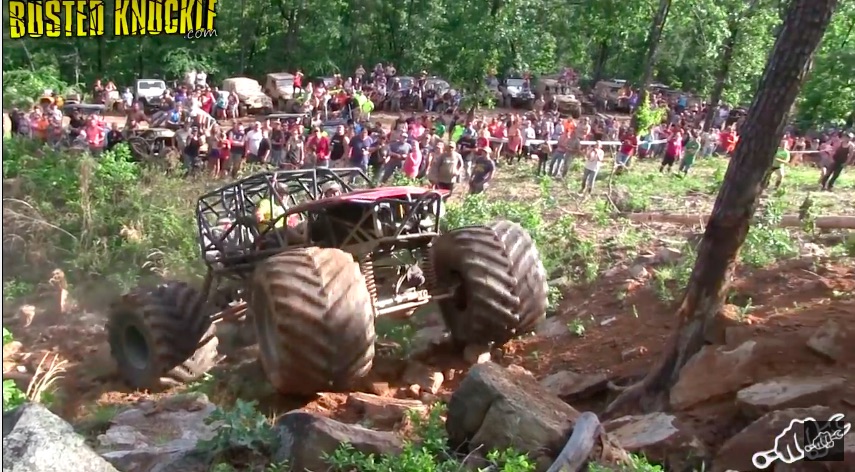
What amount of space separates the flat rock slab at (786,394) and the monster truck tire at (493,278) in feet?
9.28

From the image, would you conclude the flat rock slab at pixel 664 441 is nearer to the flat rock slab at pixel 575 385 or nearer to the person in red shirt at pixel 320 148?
the flat rock slab at pixel 575 385

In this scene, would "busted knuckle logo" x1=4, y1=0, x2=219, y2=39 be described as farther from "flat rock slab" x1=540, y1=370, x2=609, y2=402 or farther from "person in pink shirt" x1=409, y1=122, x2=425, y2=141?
"person in pink shirt" x1=409, y1=122, x2=425, y2=141

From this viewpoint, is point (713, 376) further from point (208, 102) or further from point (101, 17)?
point (208, 102)

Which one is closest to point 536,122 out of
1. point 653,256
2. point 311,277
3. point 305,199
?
point 653,256

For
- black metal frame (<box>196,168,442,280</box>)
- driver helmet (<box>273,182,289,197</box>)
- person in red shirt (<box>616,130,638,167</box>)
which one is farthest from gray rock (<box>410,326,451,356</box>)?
person in red shirt (<box>616,130,638,167</box>)

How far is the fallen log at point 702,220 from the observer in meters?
10.5

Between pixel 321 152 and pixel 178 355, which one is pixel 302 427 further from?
pixel 321 152

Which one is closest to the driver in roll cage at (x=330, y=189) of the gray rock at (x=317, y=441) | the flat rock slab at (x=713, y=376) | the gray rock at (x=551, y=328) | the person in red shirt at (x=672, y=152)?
the gray rock at (x=551, y=328)

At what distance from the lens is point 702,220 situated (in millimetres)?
11445

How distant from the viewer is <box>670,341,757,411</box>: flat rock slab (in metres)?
5.73

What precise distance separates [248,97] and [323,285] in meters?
20.9

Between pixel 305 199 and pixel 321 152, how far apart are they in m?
7.06

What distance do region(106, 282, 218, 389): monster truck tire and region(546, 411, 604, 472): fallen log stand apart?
207 inches

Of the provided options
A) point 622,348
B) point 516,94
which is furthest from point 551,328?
point 516,94
